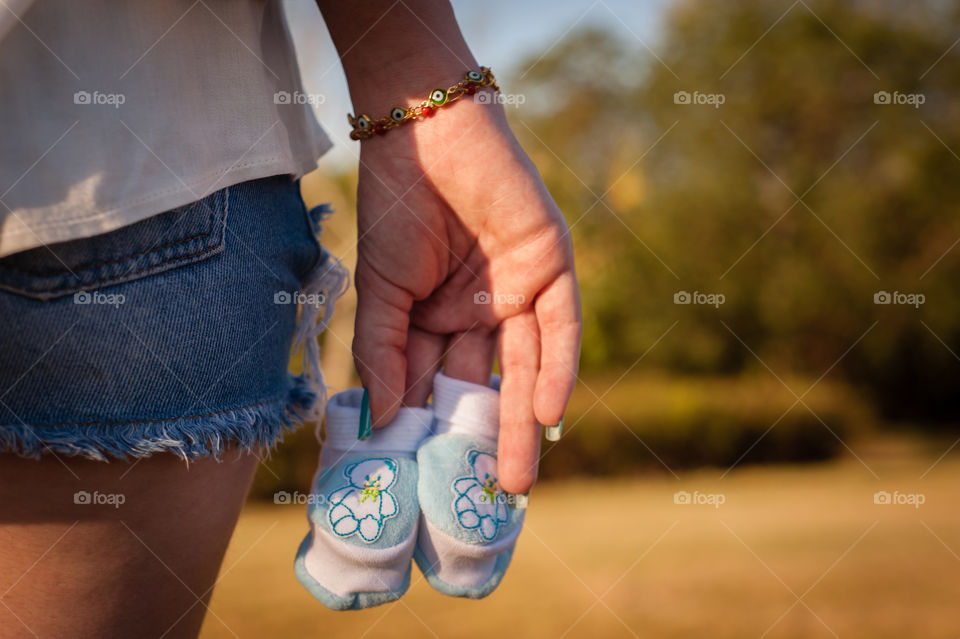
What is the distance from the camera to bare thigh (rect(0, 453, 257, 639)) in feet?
2.79

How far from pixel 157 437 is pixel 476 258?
656 millimetres

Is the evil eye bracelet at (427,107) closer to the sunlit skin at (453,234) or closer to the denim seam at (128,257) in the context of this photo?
the sunlit skin at (453,234)

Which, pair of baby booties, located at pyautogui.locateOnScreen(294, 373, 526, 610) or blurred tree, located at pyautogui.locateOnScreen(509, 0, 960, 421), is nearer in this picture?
pair of baby booties, located at pyautogui.locateOnScreen(294, 373, 526, 610)

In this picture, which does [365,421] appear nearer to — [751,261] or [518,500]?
[518,500]

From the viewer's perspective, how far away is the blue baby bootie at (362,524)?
1199 mm

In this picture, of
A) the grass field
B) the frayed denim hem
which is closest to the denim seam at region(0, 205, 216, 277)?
the frayed denim hem

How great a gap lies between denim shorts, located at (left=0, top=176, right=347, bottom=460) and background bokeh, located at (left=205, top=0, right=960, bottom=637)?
6.62 m

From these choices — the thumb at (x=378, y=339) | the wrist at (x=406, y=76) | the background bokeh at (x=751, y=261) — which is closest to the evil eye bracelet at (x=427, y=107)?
the wrist at (x=406, y=76)

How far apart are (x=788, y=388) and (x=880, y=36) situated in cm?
634

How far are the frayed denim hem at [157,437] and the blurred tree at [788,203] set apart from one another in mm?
10197

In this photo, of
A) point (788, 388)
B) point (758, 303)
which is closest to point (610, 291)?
point (758, 303)

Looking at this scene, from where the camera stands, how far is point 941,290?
11047mm

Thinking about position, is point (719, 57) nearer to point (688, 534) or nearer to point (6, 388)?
point (688, 534)

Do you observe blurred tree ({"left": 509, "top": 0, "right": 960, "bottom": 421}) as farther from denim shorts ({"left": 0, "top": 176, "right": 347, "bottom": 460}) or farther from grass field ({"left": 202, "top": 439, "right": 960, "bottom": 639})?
denim shorts ({"left": 0, "top": 176, "right": 347, "bottom": 460})
